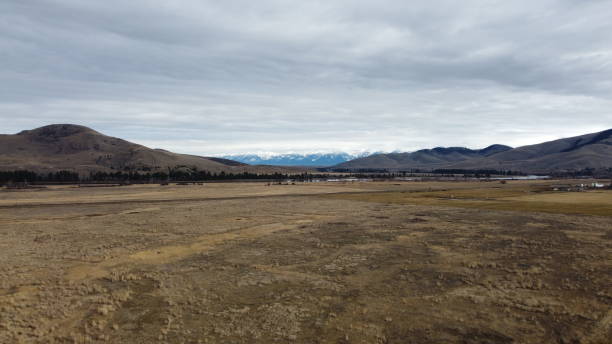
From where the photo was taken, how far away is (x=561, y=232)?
34.8 meters

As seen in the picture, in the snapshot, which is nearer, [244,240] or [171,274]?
[171,274]

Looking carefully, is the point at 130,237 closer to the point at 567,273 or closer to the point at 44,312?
the point at 44,312

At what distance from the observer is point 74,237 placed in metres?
34.3

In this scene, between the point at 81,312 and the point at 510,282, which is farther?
the point at 510,282

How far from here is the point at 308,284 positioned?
65.5 ft

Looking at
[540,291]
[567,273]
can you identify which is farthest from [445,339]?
[567,273]

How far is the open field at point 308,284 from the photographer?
14.3 metres

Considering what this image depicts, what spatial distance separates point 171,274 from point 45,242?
18181 millimetres

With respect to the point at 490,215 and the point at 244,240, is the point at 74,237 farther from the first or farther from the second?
the point at 490,215

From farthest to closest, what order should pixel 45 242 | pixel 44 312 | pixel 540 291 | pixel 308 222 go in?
pixel 308 222 < pixel 45 242 < pixel 540 291 < pixel 44 312

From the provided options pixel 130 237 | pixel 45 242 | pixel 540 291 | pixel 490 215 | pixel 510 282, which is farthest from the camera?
pixel 490 215

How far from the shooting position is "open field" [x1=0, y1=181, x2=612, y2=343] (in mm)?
14273

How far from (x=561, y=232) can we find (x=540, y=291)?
68.8 ft

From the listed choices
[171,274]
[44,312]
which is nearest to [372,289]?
[171,274]
